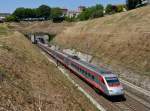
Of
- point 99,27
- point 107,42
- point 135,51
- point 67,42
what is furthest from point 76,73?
point 67,42

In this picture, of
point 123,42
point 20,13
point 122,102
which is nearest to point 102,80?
point 122,102

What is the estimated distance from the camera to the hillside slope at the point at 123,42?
46.1 metres

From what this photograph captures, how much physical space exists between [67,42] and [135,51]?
48.5 meters

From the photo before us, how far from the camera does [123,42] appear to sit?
5772 centimetres

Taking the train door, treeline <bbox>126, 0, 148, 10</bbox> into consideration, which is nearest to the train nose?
the train door

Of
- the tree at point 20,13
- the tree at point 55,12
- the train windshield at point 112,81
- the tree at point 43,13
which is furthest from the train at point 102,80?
the tree at point 43,13

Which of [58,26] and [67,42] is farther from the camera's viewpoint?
[58,26]

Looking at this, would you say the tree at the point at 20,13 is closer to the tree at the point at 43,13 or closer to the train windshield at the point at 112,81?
the tree at the point at 43,13

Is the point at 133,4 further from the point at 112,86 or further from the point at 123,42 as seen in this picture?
the point at 112,86

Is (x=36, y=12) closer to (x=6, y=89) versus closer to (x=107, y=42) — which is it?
(x=107, y=42)

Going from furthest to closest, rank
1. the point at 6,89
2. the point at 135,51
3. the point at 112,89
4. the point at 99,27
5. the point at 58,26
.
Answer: the point at 58,26
the point at 99,27
the point at 135,51
the point at 112,89
the point at 6,89

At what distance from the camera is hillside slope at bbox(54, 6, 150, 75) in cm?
4609

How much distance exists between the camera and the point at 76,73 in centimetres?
4519

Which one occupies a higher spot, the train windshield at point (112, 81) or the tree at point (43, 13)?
the tree at point (43, 13)
